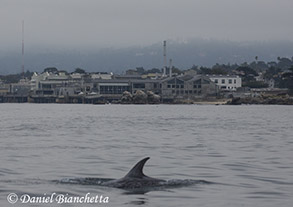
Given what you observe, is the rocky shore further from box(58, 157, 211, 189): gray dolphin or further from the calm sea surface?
box(58, 157, 211, 189): gray dolphin

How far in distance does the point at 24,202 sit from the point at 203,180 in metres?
7.61

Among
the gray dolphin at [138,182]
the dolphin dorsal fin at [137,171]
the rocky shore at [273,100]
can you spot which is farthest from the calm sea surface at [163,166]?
the rocky shore at [273,100]

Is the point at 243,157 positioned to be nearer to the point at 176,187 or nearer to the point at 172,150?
the point at 172,150

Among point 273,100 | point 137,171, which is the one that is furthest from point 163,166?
point 273,100

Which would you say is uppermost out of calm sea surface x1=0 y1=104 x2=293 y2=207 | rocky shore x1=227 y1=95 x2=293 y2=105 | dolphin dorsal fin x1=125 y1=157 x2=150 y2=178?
dolphin dorsal fin x1=125 y1=157 x2=150 y2=178

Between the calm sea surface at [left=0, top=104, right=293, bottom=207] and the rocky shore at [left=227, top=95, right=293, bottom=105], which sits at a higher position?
the calm sea surface at [left=0, top=104, right=293, bottom=207]

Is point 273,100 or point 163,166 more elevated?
point 163,166

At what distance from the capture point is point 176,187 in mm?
24734

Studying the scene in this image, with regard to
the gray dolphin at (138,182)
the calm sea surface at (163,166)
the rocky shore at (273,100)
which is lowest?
the rocky shore at (273,100)

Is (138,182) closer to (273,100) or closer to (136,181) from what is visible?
(136,181)

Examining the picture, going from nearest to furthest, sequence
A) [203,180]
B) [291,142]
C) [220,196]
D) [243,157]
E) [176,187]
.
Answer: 1. [220,196]
2. [176,187]
3. [203,180]
4. [243,157]
5. [291,142]

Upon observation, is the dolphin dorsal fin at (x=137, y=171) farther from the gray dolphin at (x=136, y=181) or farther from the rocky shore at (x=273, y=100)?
the rocky shore at (x=273, y=100)

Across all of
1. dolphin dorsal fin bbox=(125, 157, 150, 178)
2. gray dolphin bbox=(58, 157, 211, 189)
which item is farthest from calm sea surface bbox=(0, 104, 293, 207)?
dolphin dorsal fin bbox=(125, 157, 150, 178)

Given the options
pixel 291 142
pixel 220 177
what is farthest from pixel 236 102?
pixel 220 177
